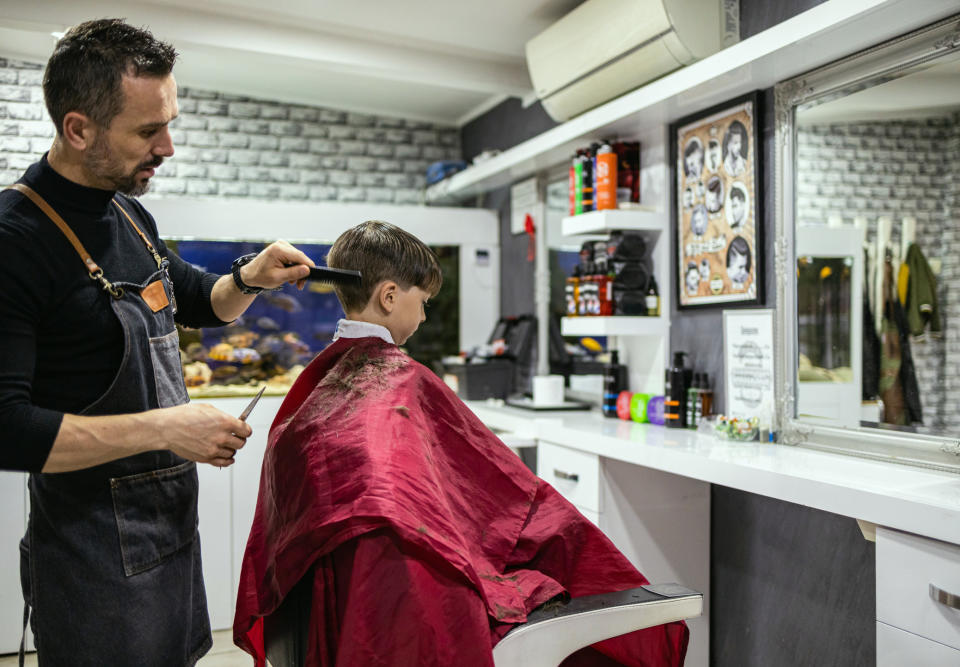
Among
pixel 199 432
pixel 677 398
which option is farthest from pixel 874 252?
pixel 199 432

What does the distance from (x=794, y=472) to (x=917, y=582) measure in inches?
16.6

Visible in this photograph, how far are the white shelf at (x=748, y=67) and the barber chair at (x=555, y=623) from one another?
1532 mm

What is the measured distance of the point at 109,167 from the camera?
51.8 inches

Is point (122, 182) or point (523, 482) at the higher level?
point (122, 182)

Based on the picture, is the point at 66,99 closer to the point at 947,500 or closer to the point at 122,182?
the point at 122,182

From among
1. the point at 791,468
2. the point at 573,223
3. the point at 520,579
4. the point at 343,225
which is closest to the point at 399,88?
the point at 343,225

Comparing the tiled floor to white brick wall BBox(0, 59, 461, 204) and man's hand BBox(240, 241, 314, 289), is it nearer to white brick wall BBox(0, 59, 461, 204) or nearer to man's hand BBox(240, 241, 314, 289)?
man's hand BBox(240, 241, 314, 289)

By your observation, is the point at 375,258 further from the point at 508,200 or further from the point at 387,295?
the point at 508,200

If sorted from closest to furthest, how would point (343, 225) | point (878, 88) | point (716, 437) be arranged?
1. point (878, 88)
2. point (716, 437)
3. point (343, 225)

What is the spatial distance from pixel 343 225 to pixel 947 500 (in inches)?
134

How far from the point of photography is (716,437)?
2.65 m

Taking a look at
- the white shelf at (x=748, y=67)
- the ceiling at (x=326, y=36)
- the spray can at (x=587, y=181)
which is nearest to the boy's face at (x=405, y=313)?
the white shelf at (x=748, y=67)

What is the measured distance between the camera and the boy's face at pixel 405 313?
1.71m

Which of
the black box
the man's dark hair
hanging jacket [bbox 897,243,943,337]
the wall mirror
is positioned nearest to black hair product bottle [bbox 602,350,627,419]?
the black box
